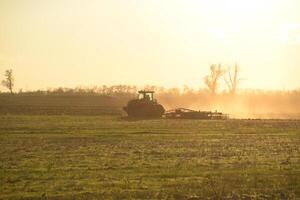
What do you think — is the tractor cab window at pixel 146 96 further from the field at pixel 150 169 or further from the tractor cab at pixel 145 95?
the field at pixel 150 169

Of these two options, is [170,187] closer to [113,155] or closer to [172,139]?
[113,155]

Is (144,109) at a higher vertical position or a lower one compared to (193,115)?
higher

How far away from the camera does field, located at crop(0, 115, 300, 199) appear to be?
14320 mm

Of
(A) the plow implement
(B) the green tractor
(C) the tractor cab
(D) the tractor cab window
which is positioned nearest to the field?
(A) the plow implement

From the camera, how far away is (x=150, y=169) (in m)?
18.1

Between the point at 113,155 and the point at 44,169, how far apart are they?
179 inches

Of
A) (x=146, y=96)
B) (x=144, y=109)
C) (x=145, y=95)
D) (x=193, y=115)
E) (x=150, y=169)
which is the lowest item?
(x=150, y=169)

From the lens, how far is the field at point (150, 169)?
14320 millimetres

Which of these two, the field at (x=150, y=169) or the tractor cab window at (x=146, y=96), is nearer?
the field at (x=150, y=169)

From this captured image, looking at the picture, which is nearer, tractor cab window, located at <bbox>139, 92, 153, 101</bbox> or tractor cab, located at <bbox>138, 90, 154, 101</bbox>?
tractor cab, located at <bbox>138, 90, 154, 101</bbox>

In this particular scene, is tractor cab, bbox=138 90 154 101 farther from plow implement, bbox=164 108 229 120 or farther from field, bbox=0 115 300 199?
field, bbox=0 115 300 199

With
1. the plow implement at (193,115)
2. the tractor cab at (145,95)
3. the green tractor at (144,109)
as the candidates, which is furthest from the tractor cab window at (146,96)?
the plow implement at (193,115)

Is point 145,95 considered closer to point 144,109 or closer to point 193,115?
point 144,109

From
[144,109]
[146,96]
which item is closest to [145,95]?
[146,96]
